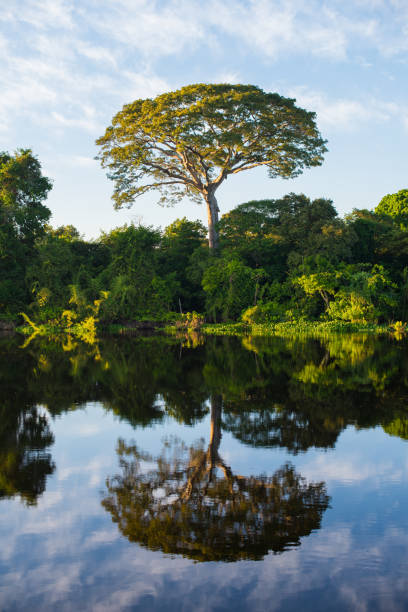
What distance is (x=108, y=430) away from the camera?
6.55 metres

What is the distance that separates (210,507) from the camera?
3.96 meters

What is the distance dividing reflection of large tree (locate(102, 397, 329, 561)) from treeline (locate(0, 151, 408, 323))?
897 inches

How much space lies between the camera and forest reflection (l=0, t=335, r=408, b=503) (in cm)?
596

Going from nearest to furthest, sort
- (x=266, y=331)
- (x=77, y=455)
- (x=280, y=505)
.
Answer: (x=280, y=505)
(x=77, y=455)
(x=266, y=331)

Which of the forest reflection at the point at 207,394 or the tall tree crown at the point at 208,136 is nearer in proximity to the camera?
the forest reflection at the point at 207,394

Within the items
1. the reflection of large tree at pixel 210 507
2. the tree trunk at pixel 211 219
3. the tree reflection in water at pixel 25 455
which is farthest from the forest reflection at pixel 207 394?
the tree trunk at pixel 211 219

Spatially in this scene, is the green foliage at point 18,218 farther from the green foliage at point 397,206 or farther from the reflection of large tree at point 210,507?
the green foliage at point 397,206

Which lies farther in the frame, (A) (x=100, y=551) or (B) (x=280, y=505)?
(B) (x=280, y=505)

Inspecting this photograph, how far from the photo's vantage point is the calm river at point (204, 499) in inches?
117

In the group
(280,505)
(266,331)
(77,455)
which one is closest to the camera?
(280,505)

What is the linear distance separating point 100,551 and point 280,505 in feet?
4.94

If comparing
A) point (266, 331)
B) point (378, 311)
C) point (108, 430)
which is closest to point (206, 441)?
point (108, 430)

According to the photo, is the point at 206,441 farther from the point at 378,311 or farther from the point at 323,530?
the point at 378,311

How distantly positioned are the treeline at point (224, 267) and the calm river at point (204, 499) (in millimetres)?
19437
